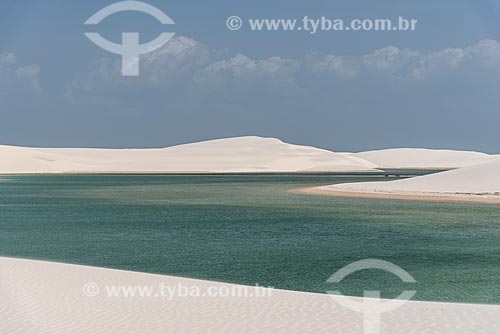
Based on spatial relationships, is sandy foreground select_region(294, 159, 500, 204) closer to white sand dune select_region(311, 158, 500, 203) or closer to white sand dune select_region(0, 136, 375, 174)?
white sand dune select_region(311, 158, 500, 203)

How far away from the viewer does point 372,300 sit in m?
12.6

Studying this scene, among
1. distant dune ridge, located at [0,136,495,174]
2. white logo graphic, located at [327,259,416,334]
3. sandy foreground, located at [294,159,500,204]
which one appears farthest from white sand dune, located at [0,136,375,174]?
white logo graphic, located at [327,259,416,334]

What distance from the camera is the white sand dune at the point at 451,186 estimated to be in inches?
1994

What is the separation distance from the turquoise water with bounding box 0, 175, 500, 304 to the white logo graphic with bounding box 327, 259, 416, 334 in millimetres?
269

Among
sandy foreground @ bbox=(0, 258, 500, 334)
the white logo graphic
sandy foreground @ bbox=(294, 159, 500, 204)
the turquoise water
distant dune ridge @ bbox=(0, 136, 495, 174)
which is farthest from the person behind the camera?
distant dune ridge @ bbox=(0, 136, 495, 174)

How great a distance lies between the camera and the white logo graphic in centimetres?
1070

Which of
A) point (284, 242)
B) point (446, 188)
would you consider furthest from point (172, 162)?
point (284, 242)

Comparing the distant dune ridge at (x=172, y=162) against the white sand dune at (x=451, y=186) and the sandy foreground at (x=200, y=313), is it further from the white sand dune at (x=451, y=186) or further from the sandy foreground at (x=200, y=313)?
the sandy foreground at (x=200, y=313)

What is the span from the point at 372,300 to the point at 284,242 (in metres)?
10.5

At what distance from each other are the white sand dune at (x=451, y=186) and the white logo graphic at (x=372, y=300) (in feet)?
103

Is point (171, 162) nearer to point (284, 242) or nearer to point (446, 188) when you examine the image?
point (446, 188)

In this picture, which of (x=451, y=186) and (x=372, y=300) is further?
(x=451, y=186)

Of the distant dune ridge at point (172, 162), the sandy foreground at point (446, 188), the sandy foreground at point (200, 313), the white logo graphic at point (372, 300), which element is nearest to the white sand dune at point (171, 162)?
the distant dune ridge at point (172, 162)

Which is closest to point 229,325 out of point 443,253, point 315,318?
point 315,318
